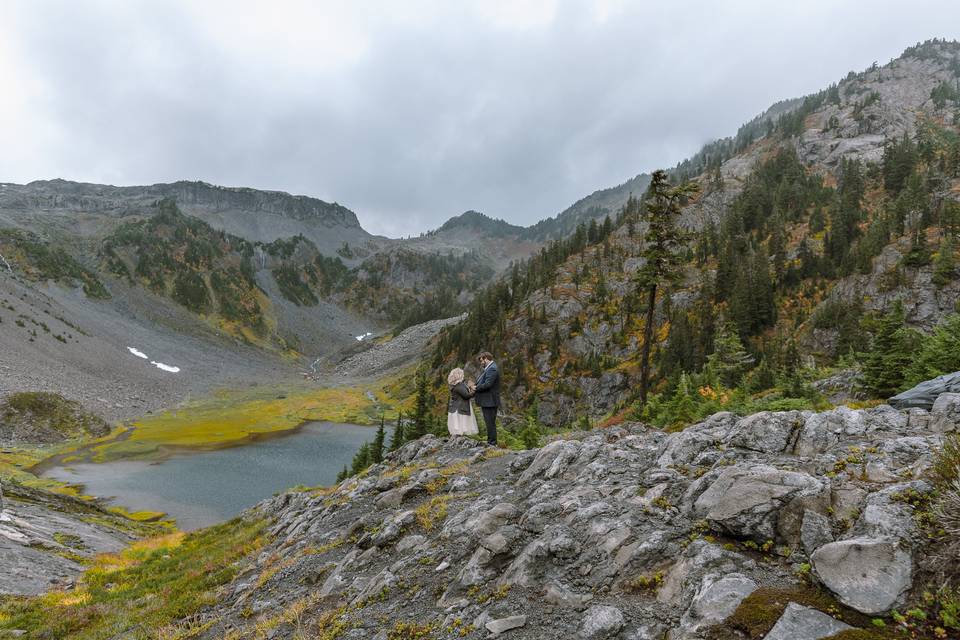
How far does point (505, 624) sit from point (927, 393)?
1337cm

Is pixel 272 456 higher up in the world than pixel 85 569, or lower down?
lower down

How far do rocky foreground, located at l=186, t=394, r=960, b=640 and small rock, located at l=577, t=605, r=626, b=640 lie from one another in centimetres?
2

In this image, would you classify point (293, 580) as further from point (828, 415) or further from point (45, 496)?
point (45, 496)

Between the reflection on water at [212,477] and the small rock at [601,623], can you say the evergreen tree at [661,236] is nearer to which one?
the small rock at [601,623]

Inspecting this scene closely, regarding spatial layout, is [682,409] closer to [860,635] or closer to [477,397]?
[477,397]

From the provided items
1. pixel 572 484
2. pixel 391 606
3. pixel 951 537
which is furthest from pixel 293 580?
pixel 951 537

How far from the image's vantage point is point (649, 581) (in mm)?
6703

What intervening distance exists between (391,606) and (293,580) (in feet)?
17.1

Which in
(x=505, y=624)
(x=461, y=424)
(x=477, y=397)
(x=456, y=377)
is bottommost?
(x=505, y=624)

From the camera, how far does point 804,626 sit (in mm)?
4816

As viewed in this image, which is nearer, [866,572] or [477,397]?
[866,572]

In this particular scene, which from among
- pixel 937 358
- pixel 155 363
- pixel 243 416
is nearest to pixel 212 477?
pixel 243 416

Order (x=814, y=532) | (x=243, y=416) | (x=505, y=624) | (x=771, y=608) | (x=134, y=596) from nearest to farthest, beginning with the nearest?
(x=771, y=608)
(x=814, y=532)
(x=505, y=624)
(x=134, y=596)
(x=243, y=416)

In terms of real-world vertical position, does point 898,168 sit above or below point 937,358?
above
